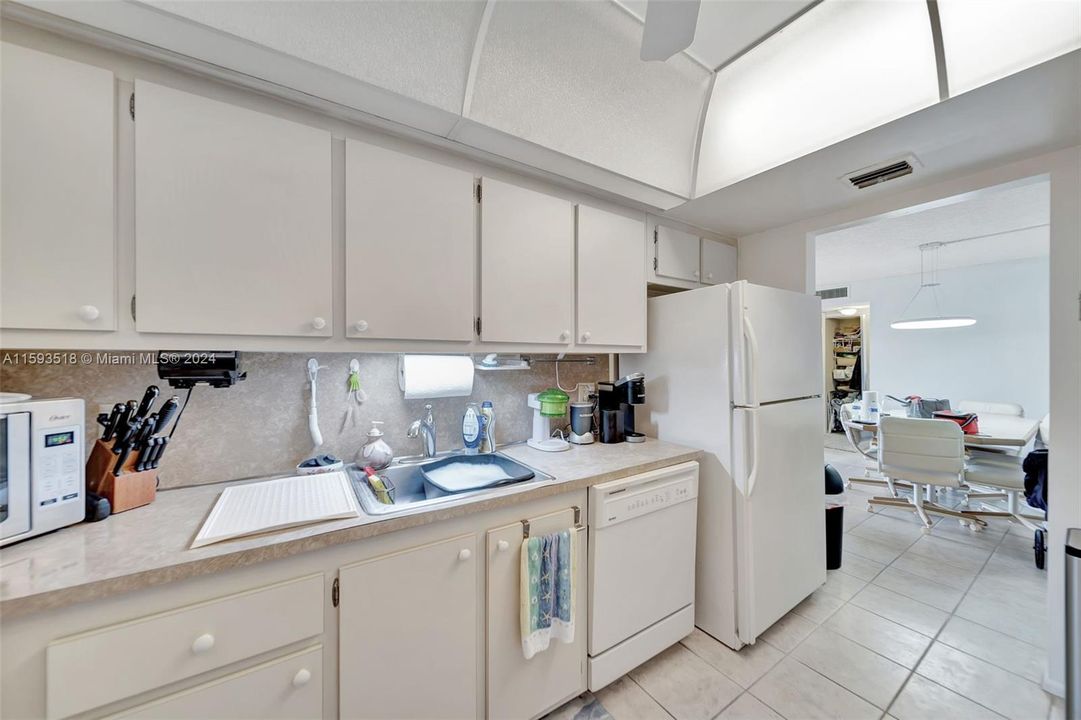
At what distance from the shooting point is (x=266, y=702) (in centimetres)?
96

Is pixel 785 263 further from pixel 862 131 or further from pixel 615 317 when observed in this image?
pixel 615 317

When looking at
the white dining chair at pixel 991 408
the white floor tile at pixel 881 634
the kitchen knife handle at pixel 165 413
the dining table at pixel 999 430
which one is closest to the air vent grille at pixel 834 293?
the white dining chair at pixel 991 408

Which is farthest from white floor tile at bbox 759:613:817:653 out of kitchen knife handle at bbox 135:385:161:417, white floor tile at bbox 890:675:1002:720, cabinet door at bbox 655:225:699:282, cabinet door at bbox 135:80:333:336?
kitchen knife handle at bbox 135:385:161:417

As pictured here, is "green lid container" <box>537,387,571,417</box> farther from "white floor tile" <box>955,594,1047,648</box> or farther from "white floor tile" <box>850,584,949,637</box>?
"white floor tile" <box>955,594,1047,648</box>

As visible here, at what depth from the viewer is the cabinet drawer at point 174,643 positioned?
780 millimetres

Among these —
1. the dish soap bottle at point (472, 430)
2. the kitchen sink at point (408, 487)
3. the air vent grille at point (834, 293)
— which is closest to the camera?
the kitchen sink at point (408, 487)

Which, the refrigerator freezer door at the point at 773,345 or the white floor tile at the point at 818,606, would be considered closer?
the refrigerator freezer door at the point at 773,345

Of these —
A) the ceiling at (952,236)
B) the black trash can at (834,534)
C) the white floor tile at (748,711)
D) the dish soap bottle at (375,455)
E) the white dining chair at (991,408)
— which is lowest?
the white floor tile at (748,711)

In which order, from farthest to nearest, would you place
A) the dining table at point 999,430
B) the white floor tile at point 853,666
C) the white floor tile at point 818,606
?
1. the dining table at point 999,430
2. the white floor tile at point 818,606
3. the white floor tile at point 853,666

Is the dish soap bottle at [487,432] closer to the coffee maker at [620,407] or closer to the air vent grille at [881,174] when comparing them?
the coffee maker at [620,407]

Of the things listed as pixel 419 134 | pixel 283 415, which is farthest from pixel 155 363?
pixel 419 134

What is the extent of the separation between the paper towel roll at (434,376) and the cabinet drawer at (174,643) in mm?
821

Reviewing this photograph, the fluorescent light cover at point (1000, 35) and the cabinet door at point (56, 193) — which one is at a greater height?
the fluorescent light cover at point (1000, 35)

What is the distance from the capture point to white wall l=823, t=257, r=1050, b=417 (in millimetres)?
4301
